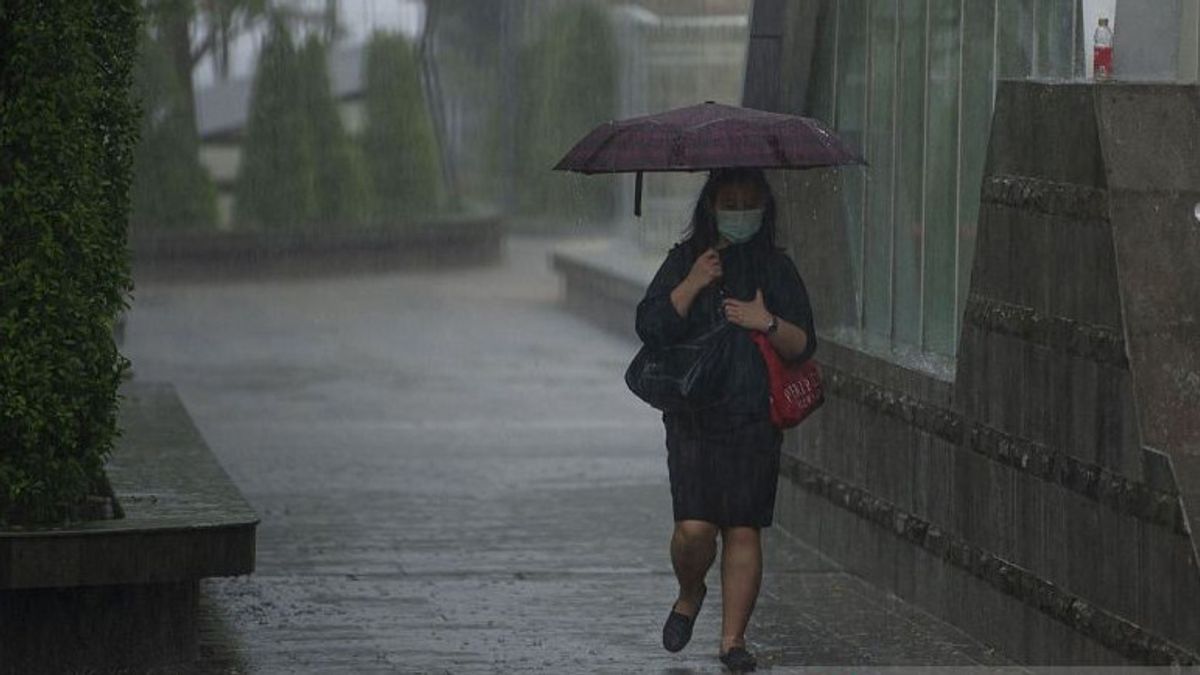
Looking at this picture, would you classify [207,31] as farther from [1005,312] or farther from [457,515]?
[1005,312]

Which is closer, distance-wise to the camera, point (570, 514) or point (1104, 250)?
point (1104, 250)

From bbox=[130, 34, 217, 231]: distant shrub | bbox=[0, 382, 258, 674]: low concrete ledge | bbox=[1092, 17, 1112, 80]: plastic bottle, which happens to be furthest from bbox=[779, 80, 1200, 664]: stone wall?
bbox=[130, 34, 217, 231]: distant shrub

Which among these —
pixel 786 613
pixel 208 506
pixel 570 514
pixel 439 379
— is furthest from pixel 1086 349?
pixel 439 379

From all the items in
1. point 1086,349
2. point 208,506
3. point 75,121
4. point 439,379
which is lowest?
point 439,379

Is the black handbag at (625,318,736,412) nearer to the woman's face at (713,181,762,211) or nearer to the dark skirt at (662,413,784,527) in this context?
the dark skirt at (662,413,784,527)

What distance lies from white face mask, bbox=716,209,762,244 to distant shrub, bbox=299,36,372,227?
22.9 metres

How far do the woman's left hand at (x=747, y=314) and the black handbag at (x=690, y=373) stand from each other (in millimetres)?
49

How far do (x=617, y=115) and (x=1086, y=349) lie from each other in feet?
78.5

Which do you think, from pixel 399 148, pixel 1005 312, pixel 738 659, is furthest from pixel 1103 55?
pixel 399 148

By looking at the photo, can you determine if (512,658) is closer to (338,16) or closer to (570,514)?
(570,514)

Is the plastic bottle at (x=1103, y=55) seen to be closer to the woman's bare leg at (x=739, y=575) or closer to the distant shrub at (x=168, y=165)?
the woman's bare leg at (x=739, y=575)

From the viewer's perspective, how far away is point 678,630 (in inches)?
326

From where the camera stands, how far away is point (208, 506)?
8523 millimetres

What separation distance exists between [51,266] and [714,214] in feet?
6.38
